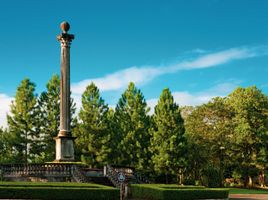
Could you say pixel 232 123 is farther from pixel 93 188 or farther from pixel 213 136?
pixel 93 188

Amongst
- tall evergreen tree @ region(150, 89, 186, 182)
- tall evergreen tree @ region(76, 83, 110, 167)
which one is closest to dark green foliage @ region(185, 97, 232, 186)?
tall evergreen tree @ region(150, 89, 186, 182)

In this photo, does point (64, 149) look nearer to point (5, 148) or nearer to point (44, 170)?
point (44, 170)

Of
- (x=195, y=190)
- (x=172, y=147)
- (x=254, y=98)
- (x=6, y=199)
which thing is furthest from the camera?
(x=254, y=98)

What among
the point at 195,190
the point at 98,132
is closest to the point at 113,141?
the point at 98,132

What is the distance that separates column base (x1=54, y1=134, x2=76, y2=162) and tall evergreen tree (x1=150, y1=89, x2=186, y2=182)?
1701cm

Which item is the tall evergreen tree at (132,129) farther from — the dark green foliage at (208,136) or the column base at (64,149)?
the column base at (64,149)

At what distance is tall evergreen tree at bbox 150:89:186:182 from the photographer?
56312 mm

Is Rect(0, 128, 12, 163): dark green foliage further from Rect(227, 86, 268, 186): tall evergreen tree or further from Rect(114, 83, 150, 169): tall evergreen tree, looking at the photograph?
Rect(227, 86, 268, 186): tall evergreen tree

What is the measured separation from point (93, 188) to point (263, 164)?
43830 mm

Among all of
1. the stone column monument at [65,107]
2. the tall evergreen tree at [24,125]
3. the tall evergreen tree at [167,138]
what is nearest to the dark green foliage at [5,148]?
the tall evergreen tree at [24,125]

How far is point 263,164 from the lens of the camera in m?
65.6

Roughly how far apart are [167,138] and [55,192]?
32428 millimetres

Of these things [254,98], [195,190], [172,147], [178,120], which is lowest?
[195,190]

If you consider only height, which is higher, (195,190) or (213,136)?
(213,136)
